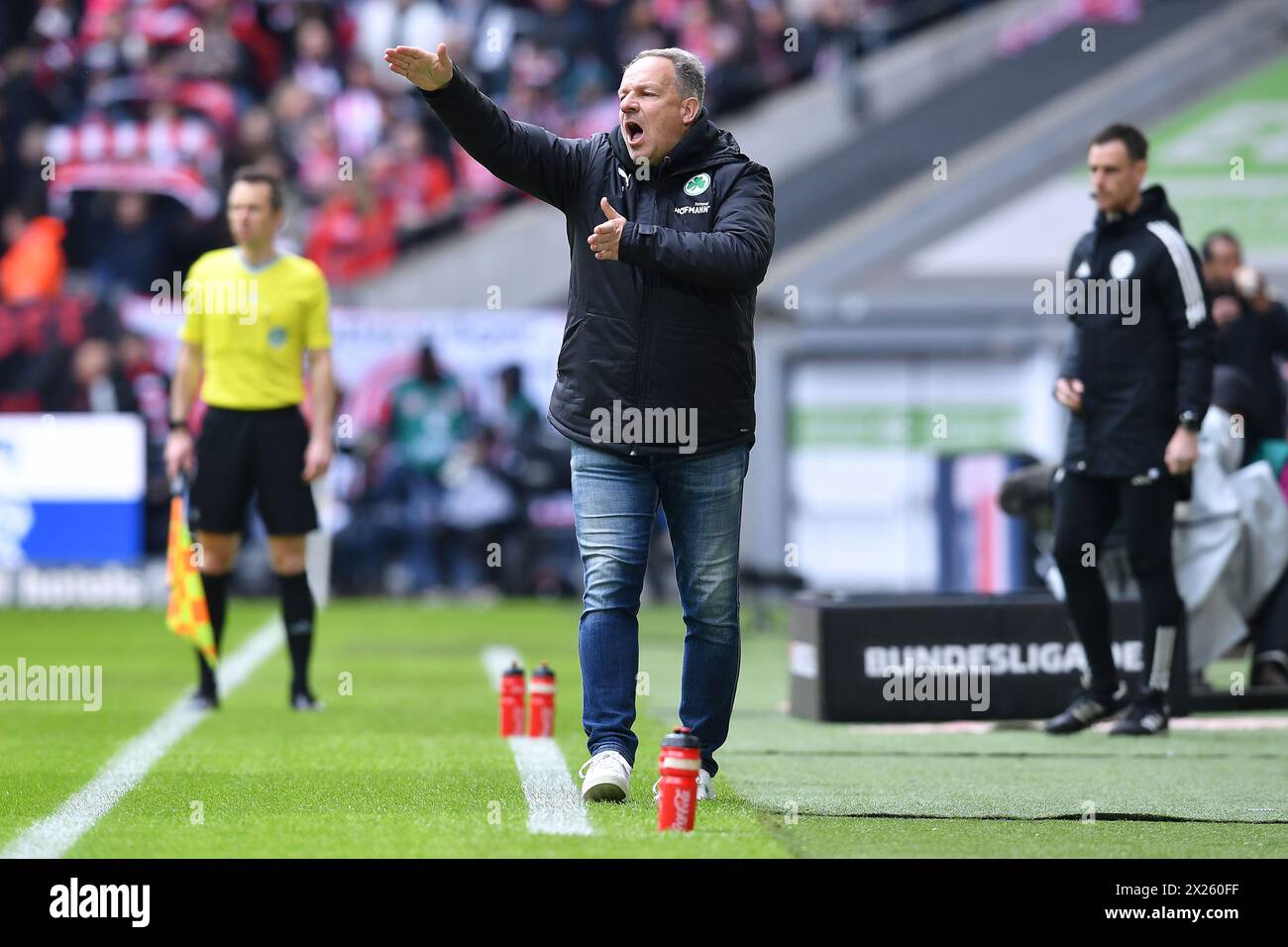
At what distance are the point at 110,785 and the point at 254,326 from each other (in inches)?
126

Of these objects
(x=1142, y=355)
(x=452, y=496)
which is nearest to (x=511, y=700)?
(x=1142, y=355)

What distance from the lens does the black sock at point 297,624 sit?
10.0 metres

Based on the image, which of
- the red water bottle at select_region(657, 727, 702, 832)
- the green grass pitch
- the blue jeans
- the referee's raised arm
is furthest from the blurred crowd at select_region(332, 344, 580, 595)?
the red water bottle at select_region(657, 727, 702, 832)

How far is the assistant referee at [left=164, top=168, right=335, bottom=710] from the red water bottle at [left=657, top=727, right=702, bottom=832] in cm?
435

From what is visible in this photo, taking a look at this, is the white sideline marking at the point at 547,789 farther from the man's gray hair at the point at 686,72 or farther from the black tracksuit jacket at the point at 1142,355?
the black tracksuit jacket at the point at 1142,355

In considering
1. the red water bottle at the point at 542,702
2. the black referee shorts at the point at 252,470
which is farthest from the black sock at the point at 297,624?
the red water bottle at the point at 542,702

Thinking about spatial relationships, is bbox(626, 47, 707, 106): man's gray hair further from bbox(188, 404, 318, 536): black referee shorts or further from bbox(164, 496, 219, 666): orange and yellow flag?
bbox(164, 496, 219, 666): orange and yellow flag

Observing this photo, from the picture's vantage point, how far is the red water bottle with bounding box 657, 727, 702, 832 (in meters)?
5.65

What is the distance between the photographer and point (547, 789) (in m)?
6.73

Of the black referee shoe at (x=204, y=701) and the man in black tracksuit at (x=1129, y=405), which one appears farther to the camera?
the black referee shoe at (x=204, y=701)

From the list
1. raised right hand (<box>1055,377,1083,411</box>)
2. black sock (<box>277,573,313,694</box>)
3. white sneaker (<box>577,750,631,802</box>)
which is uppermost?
raised right hand (<box>1055,377,1083,411</box>)

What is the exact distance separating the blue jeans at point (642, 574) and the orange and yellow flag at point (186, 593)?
3.71 metres

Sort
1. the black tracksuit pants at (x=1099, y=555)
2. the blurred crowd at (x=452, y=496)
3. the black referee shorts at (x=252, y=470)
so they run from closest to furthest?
1. the black tracksuit pants at (x=1099, y=555)
2. the black referee shorts at (x=252, y=470)
3. the blurred crowd at (x=452, y=496)
